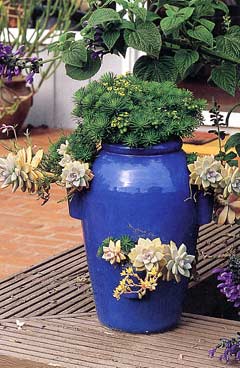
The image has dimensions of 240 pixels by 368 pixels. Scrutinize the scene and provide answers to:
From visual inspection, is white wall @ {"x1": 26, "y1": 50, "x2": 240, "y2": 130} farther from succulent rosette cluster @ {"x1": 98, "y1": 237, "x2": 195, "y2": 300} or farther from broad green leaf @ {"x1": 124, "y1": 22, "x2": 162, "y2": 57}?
succulent rosette cluster @ {"x1": 98, "y1": 237, "x2": 195, "y2": 300}

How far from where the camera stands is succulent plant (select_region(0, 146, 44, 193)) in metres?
3.22

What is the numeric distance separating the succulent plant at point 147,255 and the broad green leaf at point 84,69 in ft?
2.05

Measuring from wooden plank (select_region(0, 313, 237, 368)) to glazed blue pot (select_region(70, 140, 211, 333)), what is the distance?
71 mm

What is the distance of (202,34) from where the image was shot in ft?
10.6

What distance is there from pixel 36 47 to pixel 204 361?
5.78 meters

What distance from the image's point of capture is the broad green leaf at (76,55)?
325 cm

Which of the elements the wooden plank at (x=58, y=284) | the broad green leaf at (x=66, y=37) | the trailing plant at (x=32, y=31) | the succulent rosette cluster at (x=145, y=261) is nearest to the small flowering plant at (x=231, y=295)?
the succulent rosette cluster at (x=145, y=261)

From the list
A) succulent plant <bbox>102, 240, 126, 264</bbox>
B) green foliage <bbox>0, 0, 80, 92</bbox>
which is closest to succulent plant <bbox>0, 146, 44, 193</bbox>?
succulent plant <bbox>102, 240, 126, 264</bbox>

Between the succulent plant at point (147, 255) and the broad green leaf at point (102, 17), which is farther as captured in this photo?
the broad green leaf at point (102, 17)

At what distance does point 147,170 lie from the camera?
10.3ft

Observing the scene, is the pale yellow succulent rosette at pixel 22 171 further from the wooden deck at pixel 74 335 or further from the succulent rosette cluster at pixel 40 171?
the wooden deck at pixel 74 335

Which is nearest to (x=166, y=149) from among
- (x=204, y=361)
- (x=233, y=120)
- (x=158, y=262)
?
(x=158, y=262)

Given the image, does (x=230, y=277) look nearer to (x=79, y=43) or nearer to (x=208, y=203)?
(x=208, y=203)

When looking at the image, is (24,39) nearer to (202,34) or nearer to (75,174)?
(202,34)
